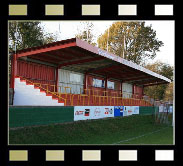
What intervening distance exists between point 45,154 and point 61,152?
1.11 feet

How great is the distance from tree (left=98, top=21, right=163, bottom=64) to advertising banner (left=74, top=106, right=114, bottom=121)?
26664mm

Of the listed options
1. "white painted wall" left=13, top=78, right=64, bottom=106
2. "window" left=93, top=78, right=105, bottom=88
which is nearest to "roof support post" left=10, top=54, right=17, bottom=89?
"white painted wall" left=13, top=78, right=64, bottom=106

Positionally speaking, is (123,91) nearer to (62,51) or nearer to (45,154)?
(62,51)

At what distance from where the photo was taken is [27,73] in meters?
18.3

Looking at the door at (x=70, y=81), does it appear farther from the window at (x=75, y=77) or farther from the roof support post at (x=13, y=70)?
the roof support post at (x=13, y=70)

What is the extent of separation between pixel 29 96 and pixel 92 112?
4.33 meters

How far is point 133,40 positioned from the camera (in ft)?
145

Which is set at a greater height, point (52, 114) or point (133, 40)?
point (133, 40)

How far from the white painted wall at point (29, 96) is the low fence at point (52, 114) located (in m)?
2.19

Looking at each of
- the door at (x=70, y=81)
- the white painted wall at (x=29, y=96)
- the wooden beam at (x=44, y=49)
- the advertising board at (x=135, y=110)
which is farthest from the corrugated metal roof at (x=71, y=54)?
the advertising board at (x=135, y=110)

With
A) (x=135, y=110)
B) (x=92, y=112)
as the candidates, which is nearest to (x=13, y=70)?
(x=92, y=112)

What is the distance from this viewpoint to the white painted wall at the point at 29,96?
1634 cm

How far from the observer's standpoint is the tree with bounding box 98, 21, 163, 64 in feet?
144

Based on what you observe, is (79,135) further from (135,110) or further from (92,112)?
(135,110)
